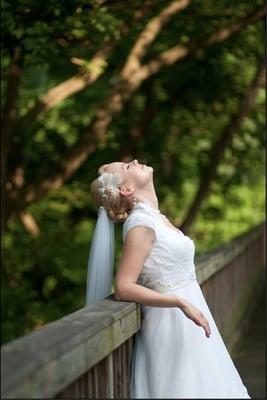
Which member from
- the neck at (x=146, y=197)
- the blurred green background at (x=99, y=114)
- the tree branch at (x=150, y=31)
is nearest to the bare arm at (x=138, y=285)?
the neck at (x=146, y=197)

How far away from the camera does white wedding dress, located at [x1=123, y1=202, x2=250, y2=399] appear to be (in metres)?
6.10

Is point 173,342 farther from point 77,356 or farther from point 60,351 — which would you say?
point 60,351

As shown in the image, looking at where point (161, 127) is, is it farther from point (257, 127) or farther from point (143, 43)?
point (143, 43)

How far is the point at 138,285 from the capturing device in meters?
6.04

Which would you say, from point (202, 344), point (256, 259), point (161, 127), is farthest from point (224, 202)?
point (202, 344)

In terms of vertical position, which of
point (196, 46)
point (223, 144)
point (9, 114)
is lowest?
point (223, 144)

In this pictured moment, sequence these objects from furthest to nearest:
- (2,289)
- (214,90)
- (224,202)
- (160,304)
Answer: (224,202), (214,90), (2,289), (160,304)

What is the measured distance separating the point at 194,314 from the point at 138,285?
1.11ft

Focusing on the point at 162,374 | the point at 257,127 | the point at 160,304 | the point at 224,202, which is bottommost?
the point at 224,202

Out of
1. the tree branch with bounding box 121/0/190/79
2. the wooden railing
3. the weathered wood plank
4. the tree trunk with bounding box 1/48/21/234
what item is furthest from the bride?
the tree branch with bounding box 121/0/190/79

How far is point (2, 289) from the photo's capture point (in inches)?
735

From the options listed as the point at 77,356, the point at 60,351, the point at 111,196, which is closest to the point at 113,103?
the point at 111,196

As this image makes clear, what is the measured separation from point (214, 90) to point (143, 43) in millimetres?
4703

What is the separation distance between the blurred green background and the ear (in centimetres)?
609
